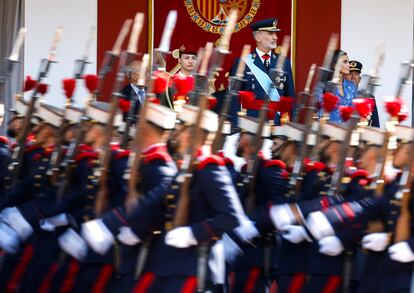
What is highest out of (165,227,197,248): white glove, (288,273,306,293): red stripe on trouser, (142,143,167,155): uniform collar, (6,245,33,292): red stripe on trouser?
(142,143,167,155): uniform collar

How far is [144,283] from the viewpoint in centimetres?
659

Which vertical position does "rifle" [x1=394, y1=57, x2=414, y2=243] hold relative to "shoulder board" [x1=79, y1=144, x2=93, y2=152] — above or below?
above

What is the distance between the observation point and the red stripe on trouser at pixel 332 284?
24.9 feet

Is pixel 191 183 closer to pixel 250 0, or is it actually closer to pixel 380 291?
pixel 380 291

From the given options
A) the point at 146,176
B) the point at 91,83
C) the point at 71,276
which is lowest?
the point at 71,276

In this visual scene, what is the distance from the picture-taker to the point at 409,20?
12.0 m

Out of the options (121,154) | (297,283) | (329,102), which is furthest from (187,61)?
(121,154)

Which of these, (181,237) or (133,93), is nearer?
(181,237)

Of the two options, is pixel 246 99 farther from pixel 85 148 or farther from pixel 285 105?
pixel 85 148

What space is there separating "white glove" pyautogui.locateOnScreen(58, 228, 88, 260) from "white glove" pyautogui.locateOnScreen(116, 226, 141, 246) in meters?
0.83

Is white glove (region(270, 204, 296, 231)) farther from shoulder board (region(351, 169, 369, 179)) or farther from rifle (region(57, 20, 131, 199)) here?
rifle (region(57, 20, 131, 199))

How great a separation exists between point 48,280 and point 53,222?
0.39 m

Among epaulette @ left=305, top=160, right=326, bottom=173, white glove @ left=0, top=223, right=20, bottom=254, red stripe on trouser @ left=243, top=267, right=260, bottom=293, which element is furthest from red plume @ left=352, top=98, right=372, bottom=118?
white glove @ left=0, top=223, right=20, bottom=254

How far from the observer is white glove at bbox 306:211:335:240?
7.03 metres
